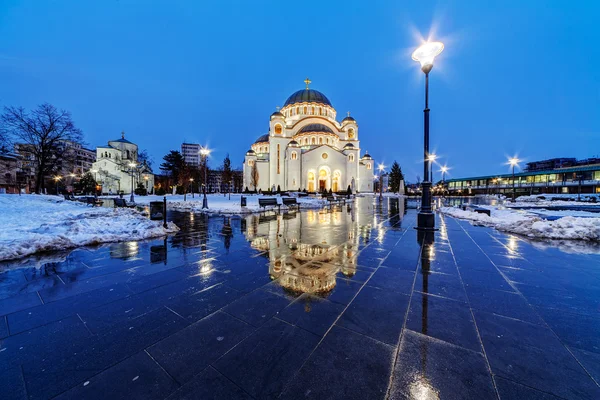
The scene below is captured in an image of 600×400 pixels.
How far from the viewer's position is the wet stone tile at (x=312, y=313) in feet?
8.07

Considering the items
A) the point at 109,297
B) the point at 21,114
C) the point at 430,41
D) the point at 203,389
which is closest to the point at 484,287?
the point at 203,389

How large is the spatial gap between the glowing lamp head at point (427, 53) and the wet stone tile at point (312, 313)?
9.36 metres

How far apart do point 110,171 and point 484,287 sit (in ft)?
233

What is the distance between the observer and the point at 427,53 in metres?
8.20

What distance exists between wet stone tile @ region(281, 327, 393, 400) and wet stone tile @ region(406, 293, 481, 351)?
0.62m

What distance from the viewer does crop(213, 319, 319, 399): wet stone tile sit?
5.61 feet

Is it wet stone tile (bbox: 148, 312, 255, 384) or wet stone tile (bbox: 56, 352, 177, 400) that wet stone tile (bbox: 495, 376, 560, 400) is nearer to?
wet stone tile (bbox: 148, 312, 255, 384)

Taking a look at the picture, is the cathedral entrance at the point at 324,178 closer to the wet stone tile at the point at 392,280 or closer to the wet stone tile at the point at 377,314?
the wet stone tile at the point at 392,280

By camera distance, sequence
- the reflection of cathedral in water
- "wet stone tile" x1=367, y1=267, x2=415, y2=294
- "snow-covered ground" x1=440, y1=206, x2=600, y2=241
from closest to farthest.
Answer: "wet stone tile" x1=367, y1=267, x2=415, y2=294
the reflection of cathedral in water
"snow-covered ground" x1=440, y1=206, x2=600, y2=241

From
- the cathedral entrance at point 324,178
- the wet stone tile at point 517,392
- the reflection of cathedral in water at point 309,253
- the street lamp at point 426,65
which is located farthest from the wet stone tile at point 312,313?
the cathedral entrance at point 324,178

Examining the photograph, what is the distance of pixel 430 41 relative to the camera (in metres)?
8.17

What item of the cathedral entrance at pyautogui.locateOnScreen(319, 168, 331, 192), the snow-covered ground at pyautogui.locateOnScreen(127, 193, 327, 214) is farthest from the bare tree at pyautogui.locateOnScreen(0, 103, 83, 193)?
the cathedral entrance at pyautogui.locateOnScreen(319, 168, 331, 192)

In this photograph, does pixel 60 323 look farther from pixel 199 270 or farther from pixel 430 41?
pixel 430 41

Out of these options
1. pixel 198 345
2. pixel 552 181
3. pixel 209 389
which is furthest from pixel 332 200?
pixel 552 181
